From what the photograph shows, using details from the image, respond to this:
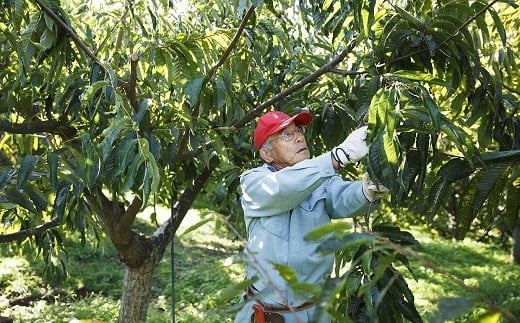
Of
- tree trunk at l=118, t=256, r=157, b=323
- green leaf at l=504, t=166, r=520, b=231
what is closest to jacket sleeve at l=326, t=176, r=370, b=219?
green leaf at l=504, t=166, r=520, b=231

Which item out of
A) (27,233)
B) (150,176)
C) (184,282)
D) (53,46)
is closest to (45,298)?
(184,282)

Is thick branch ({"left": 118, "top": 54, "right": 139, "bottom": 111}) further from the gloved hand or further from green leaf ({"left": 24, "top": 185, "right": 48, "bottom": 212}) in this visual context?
the gloved hand

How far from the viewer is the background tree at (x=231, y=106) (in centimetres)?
168

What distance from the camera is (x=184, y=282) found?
275 inches

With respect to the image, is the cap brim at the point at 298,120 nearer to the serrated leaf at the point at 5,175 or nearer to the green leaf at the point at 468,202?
the green leaf at the point at 468,202

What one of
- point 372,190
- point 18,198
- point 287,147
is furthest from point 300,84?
point 18,198

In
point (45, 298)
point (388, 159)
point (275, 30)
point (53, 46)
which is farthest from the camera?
point (45, 298)

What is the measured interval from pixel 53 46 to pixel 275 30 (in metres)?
0.84

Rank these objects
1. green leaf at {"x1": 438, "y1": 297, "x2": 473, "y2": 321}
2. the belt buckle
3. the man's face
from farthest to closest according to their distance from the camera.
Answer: the man's face
the belt buckle
green leaf at {"x1": 438, "y1": 297, "x2": 473, "y2": 321}

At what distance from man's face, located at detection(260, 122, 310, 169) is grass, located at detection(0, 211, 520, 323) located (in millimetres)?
3200

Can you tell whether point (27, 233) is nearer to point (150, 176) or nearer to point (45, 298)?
point (150, 176)

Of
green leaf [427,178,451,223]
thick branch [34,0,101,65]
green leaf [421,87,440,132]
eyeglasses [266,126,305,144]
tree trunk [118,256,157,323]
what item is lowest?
tree trunk [118,256,157,323]

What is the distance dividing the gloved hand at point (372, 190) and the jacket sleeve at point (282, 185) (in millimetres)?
114

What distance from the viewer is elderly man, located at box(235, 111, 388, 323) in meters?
1.69
